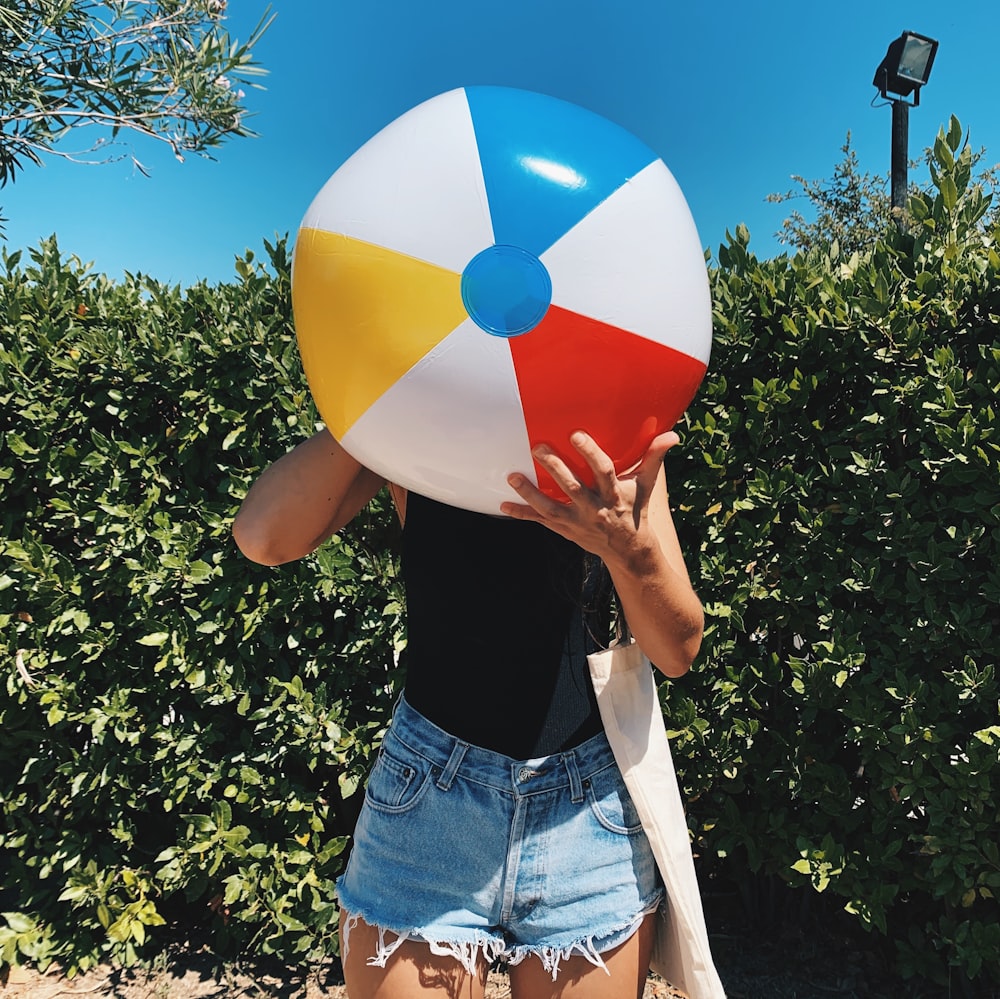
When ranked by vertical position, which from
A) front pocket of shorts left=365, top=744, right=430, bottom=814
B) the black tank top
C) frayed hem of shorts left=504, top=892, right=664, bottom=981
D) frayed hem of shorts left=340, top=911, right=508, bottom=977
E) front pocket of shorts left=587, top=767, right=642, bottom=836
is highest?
the black tank top

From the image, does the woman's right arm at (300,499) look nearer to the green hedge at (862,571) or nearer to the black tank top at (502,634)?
the black tank top at (502,634)

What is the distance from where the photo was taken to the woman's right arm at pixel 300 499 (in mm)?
1558

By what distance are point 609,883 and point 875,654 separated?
5.13 feet

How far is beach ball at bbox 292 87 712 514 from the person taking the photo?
1.18m

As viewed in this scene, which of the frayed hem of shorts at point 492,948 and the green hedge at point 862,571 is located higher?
the green hedge at point 862,571

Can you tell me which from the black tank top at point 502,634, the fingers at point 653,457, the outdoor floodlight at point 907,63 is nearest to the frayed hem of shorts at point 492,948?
the black tank top at point 502,634

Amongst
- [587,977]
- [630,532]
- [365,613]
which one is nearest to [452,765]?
[587,977]

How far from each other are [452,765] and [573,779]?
0.22m

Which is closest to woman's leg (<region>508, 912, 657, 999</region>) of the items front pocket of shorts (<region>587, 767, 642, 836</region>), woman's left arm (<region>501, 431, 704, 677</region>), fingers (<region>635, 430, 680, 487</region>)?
front pocket of shorts (<region>587, 767, 642, 836</region>)

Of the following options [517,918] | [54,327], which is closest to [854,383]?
[517,918]

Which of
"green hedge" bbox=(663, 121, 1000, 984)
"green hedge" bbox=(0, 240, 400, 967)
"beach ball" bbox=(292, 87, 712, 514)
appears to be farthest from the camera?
"green hedge" bbox=(0, 240, 400, 967)

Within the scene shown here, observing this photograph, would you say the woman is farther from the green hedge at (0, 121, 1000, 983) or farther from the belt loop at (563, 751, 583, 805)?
the green hedge at (0, 121, 1000, 983)

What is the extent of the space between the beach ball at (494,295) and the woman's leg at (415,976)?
0.78 meters

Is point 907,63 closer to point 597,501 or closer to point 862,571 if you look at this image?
point 862,571
